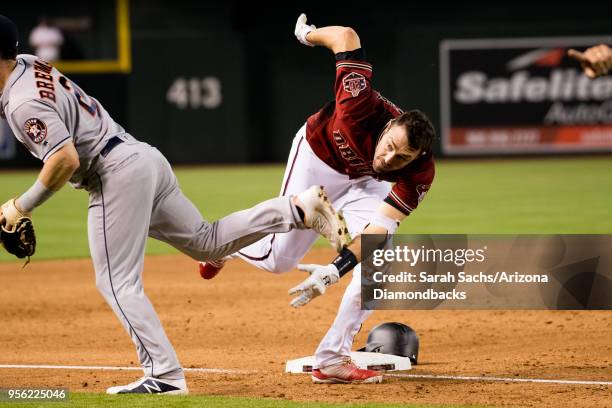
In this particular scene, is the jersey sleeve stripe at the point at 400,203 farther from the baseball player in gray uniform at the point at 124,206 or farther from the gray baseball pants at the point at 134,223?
the gray baseball pants at the point at 134,223

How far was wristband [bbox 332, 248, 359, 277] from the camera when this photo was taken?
17.0 ft

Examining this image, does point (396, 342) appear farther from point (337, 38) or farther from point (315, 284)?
point (337, 38)

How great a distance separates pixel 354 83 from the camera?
568 centimetres

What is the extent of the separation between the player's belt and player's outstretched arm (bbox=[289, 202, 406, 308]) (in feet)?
3.62

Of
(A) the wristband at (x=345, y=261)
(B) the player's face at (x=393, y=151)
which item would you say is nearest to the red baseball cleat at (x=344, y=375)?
(A) the wristband at (x=345, y=261)

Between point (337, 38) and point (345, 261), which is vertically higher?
point (337, 38)

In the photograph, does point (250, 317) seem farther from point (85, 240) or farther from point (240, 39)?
point (240, 39)

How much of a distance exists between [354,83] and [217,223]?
1.09 metres

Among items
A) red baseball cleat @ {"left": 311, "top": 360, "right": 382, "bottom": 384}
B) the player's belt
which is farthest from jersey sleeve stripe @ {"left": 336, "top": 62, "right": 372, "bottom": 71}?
red baseball cleat @ {"left": 311, "top": 360, "right": 382, "bottom": 384}

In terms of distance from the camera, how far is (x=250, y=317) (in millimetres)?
7988

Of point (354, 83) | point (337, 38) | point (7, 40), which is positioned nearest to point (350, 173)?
point (354, 83)

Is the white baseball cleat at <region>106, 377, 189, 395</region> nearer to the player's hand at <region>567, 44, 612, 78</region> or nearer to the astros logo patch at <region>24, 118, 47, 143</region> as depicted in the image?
the astros logo patch at <region>24, 118, 47, 143</region>

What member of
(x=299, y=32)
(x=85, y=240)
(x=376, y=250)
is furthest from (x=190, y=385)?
(x=85, y=240)

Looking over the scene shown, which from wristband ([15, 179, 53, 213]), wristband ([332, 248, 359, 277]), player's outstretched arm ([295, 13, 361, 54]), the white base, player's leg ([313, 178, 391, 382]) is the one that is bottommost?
the white base
